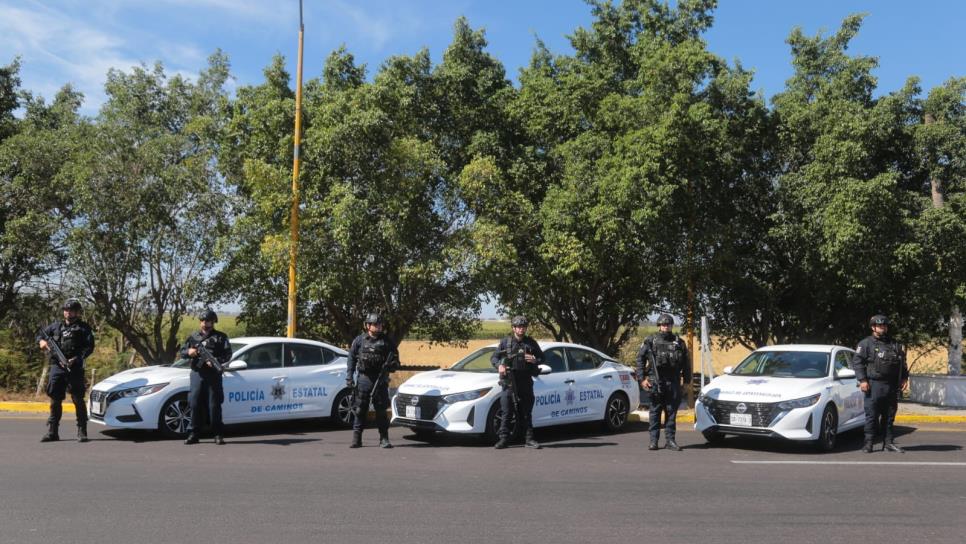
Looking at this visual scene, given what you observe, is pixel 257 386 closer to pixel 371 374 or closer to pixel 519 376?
pixel 371 374

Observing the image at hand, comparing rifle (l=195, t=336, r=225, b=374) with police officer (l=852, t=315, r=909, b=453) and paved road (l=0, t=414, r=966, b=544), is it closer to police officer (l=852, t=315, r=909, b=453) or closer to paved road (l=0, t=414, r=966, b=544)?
paved road (l=0, t=414, r=966, b=544)

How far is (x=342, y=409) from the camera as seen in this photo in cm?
1290

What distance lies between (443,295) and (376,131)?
4.82 m

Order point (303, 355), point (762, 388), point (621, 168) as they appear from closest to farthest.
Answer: point (762, 388)
point (303, 355)
point (621, 168)

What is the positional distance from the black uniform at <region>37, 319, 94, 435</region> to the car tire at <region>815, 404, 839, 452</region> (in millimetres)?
9565

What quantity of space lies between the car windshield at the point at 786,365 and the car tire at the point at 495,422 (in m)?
3.36

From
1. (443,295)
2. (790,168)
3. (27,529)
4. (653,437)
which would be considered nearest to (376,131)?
(443,295)

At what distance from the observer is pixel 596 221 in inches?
711

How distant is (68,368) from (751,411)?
8.90 meters

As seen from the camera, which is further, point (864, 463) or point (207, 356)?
point (207, 356)

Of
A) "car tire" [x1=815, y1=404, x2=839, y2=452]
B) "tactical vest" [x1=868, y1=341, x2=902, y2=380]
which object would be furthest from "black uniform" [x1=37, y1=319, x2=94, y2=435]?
"tactical vest" [x1=868, y1=341, x2=902, y2=380]

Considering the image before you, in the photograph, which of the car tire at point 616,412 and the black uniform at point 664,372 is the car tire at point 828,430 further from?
the car tire at point 616,412

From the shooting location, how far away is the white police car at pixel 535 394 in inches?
434

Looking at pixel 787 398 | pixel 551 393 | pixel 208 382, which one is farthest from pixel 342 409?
pixel 787 398
